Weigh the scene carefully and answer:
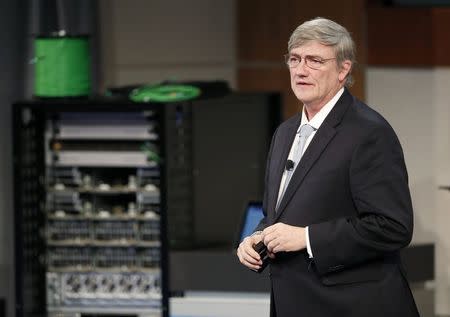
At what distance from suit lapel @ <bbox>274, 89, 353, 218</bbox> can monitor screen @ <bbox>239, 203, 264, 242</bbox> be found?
146cm

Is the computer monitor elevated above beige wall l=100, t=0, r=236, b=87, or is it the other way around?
beige wall l=100, t=0, r=236, b=87

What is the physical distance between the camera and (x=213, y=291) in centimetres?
439

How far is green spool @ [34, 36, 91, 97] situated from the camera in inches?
178

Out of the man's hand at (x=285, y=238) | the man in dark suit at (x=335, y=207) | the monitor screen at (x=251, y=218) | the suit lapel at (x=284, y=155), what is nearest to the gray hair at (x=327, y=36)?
the man in dark suit at (x=335, y=207)

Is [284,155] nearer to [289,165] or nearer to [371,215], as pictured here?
[289,165]

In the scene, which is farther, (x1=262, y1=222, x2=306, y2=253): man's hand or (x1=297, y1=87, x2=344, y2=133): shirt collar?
(x1=297, y1=87, x2=344, y2=133): shirt collar

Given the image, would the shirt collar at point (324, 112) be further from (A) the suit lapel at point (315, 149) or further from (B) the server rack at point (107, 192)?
(B) the server rack at point (107, 192)

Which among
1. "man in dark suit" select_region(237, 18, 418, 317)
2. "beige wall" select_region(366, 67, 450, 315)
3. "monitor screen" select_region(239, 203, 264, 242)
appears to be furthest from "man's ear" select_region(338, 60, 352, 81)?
"beige wall" select_region(366, 67, 450, 315)

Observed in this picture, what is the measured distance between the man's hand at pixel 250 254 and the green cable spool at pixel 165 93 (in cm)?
184

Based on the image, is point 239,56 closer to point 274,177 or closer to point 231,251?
point 231,251

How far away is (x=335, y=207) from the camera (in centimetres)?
255

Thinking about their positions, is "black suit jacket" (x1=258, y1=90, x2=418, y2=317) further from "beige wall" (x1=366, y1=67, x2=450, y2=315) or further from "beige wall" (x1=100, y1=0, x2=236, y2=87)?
"beige wall" (x1=100, y1=0, x2=236, y2=87)

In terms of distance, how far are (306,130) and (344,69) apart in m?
0.18

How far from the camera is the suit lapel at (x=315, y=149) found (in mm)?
2568
